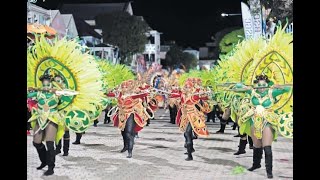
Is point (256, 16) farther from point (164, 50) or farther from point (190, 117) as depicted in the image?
point (164, 50)

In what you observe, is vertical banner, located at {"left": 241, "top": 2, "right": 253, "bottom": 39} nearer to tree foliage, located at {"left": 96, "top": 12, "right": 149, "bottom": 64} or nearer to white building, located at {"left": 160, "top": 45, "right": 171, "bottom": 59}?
tree foliage, located at {"left": 96, "top": 12, "right": 149, "bottom": 64}

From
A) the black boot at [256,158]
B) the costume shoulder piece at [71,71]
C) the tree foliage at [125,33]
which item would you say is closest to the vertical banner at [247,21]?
the black boot at [256,158]

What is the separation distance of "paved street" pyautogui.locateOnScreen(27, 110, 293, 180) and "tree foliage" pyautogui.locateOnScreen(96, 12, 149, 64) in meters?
36.3

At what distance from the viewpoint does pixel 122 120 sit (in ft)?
39.5

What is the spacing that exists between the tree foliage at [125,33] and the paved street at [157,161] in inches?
1431

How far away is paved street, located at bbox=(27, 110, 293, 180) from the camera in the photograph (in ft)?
30.8

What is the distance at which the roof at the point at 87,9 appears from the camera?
225 feet

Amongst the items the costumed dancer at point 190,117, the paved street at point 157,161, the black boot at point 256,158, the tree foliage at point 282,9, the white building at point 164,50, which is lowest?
the paved street at point 157,161

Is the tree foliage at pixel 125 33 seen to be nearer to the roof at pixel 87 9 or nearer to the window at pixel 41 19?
the window at pixel 41 19

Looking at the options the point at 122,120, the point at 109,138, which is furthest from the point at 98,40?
the point at 122,120

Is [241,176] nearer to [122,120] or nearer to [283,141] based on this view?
[122,120]

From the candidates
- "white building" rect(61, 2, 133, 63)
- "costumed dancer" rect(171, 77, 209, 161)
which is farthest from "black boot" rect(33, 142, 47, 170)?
"white building" rect(61, 2, 133, 63)

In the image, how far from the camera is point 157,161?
11.1 m
